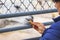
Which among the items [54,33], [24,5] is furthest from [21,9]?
[54,33]

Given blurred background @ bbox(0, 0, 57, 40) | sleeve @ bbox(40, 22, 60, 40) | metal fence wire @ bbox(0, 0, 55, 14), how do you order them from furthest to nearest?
1. blurred background @ bbox(0, 0, 57, 40)
2. metal fence wire @ bbox(0, 0, 55, 14)
3. sleeve @ bbox(40, 22, 60, 40)

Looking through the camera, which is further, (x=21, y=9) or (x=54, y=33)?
(x=21, y=9)

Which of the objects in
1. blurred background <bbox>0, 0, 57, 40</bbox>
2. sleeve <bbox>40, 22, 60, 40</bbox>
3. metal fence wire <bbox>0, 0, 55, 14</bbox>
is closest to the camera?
sleeve <bbox>40, 22, 60, 40</bbox>

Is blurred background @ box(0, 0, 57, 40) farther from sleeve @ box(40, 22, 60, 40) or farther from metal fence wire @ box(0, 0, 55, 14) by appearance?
sleeve @ box(40, 22, 60, 40)

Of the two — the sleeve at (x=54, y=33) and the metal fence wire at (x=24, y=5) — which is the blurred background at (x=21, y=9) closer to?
the metal fence wire at (x=24, y=5)

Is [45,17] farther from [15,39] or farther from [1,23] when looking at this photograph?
[15,39]

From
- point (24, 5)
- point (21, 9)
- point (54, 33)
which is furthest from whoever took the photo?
point (21, 9)

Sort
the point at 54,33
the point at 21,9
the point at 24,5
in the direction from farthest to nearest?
the point at 21,9, the point at 24,5, the point at 54,33

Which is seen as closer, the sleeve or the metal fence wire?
the sleeve

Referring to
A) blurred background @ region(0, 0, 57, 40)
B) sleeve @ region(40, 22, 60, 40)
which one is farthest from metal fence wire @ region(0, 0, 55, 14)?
sleeve @ region(40, 22, 60, 40)

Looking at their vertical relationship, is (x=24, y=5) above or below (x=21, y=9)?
above

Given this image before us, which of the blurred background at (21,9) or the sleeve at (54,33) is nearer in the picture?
the sleeve at (54,33)

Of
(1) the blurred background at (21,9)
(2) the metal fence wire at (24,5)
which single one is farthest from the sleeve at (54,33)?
(1) the blurred background at (21,9)

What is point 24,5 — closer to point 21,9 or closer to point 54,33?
point 21,9
